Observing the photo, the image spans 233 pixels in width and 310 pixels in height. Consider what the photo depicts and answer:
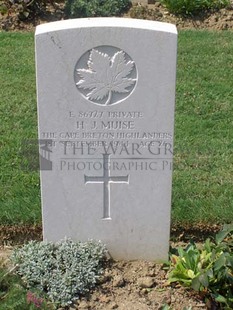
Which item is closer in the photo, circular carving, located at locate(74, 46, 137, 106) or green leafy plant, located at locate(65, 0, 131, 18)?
circular carving, located at locate(74, 46, 137, 106)

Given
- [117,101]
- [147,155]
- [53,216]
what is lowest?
[53,216]

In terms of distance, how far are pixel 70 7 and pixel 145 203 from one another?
5.08m

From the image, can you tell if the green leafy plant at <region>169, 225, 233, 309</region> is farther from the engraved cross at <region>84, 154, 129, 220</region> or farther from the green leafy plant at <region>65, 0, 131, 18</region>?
the green leafy plant at <region>65, 0, 131, 18</region>

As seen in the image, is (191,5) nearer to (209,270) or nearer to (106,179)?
(106,179)

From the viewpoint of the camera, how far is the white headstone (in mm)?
3873

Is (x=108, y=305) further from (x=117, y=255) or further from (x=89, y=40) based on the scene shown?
(x=89, y=40)

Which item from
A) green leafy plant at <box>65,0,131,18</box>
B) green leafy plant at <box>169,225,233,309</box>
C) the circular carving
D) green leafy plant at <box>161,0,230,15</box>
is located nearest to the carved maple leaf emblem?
the circular carving

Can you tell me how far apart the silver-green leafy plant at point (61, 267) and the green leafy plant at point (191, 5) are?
205 inches

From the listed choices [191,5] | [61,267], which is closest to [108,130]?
[61,267]

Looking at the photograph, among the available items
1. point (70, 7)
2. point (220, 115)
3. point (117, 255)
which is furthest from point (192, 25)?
point (117, 255)

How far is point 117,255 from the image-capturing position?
4500 mm

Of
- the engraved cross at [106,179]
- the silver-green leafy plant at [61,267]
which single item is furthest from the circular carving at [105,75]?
the silver-green leafy plant at [61,267]

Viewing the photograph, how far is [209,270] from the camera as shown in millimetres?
4051

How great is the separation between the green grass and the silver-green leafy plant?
0.59 metres
